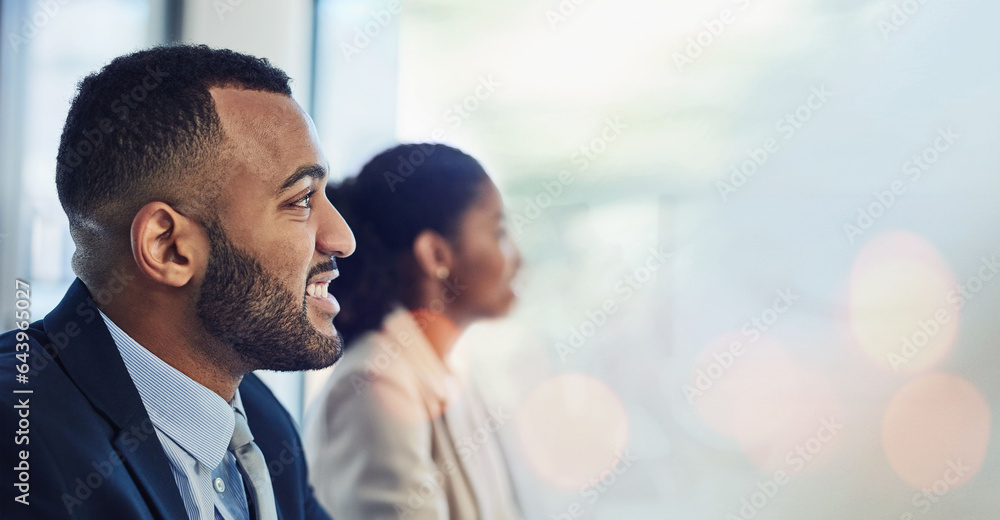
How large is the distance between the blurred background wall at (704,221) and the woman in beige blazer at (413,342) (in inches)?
6.0

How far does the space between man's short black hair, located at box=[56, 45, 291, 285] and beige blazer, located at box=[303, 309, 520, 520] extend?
0.60 meters

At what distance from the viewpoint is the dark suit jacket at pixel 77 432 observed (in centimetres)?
61

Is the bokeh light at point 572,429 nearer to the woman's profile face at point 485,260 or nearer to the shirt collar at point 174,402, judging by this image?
the woman's profile face at point 485,260

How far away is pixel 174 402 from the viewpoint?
0.77 m

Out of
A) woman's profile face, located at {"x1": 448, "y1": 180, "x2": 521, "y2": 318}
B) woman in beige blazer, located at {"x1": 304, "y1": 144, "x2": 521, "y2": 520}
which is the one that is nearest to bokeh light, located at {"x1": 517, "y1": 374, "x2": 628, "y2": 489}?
woman in beige blazer, located at {"x1": 304, "y1": 144, "x2": 521, "y2": 520}

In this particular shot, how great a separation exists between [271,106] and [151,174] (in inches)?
6.3

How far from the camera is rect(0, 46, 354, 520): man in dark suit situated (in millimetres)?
704

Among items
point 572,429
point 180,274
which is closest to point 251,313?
point 180,274

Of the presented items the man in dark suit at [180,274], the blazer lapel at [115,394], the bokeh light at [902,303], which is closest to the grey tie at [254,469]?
the man in dark suit at [180,274]

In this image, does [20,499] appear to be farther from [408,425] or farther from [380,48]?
[380,48]

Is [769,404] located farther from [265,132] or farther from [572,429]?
[265,132]

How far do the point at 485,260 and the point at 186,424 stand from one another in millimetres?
796

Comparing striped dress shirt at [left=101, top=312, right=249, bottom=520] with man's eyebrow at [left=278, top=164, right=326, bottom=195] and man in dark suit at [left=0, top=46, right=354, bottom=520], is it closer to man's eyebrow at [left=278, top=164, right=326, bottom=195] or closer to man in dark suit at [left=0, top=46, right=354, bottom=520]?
man in dark suit at [left=0, top=46, right=354, bottom=520]

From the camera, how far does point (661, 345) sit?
150cm
